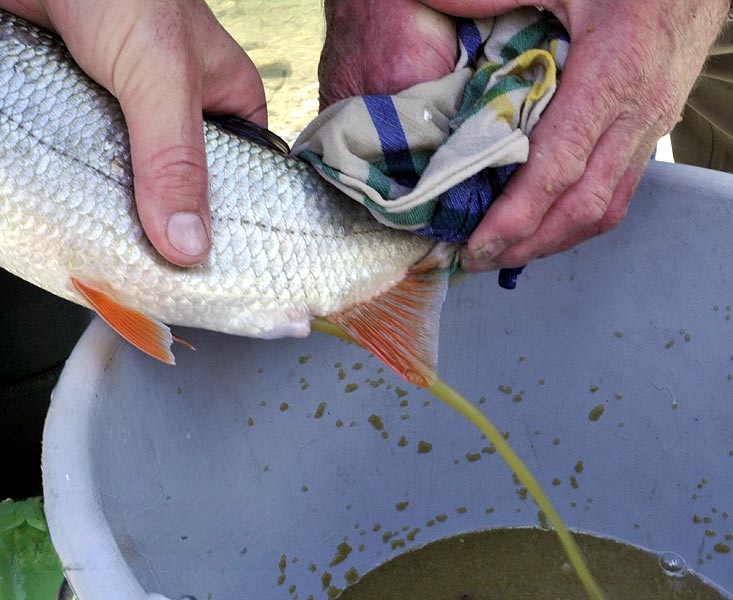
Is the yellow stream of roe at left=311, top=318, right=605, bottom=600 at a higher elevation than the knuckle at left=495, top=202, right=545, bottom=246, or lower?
lower

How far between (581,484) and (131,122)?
2.54ft

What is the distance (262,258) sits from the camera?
743 millimetres

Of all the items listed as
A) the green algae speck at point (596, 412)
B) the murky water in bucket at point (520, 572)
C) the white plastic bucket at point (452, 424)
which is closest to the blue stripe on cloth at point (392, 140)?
the white plastic bucket at point (452, 424)

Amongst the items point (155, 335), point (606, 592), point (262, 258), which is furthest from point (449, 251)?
point (606, 592)

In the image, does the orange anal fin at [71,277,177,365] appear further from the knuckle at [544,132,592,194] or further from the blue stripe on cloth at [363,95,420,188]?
the knuckle at [544,132,592,194]

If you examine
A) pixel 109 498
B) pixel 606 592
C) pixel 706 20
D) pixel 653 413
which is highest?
pixel 706 20

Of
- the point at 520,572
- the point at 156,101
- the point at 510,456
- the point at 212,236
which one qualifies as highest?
the point at 156,101

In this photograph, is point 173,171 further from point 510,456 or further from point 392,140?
point 510,456

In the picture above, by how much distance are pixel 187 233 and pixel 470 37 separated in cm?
36

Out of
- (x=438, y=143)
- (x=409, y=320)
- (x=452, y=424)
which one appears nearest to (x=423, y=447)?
(x=452, y=424)

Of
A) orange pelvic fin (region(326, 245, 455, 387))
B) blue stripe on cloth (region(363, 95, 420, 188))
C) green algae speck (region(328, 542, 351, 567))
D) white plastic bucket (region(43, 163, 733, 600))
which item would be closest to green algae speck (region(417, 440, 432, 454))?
white plastic bucket (region(43, 163, 733, 600))

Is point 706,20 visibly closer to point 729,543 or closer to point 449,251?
point 449,251

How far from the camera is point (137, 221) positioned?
2.33 feet

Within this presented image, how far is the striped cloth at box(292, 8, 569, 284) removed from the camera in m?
0.75
